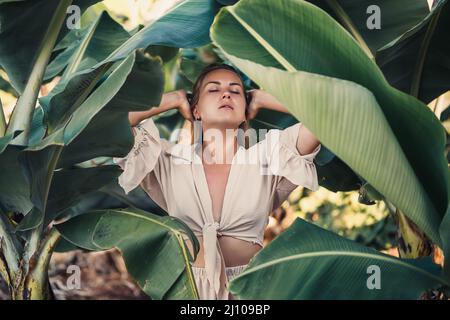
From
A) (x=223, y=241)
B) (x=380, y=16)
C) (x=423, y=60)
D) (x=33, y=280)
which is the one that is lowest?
(x=33, y=280)

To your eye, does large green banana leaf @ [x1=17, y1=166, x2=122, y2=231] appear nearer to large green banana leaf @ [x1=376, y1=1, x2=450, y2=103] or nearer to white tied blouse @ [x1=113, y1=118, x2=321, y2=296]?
white tied blouse @ [x1=113, y1=118, x2=321, y2=296]

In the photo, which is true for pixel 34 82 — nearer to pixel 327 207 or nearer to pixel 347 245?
pixel 347 245

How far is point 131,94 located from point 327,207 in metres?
3.22

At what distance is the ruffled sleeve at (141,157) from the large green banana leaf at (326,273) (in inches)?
20.0

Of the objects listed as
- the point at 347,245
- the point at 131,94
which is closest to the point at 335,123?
the point at 347,245

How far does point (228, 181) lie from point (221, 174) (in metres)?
0.05

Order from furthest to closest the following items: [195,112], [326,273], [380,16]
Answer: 1. [380,16]
2. [195,112]
3. [326,273]

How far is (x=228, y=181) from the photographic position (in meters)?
2.13

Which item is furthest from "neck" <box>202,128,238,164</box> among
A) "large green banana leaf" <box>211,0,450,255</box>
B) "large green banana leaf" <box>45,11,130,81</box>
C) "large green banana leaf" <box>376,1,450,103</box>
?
"large green banana leaf" <box>45,11,130,81</box>

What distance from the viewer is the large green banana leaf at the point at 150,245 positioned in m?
2.00

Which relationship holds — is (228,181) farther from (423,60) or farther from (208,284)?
(423,60)

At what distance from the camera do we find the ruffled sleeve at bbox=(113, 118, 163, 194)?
2145mm

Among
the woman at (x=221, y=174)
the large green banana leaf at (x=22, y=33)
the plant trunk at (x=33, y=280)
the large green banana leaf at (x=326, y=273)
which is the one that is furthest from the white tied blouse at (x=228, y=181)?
the large green banana leaf at (x=22, y=33)

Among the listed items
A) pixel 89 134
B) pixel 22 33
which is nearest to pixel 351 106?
pixel 89 134
